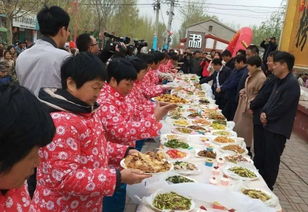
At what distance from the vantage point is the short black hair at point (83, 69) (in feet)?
5.32

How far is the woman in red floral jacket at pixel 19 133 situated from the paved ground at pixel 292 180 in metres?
2.60

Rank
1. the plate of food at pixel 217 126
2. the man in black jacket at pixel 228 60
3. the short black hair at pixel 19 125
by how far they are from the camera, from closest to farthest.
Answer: the short black hair at pixel 19 125 → the plate of food at pixel 217 126 → the man in black jacket at pixel 228 60

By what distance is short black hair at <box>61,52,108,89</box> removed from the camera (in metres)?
1.62

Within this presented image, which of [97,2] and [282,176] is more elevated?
[97,2]

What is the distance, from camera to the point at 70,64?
5.42 feet

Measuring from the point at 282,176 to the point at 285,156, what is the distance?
1.19 meters

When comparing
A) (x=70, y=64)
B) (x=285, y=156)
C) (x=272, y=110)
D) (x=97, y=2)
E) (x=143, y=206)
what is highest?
(x=97, y=2)

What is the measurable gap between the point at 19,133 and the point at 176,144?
8.70 ft

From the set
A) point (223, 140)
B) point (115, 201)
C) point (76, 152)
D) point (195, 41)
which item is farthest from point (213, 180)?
point (195, 41)

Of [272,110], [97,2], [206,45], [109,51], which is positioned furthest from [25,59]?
[206,45]

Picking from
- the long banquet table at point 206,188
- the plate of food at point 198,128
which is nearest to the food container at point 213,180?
the long banquet table at point 206,188

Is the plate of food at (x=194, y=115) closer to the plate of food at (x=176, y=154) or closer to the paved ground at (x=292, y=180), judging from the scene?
the paved ground at (x=292, y=180)

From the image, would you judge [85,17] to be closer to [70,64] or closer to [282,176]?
[282,176]

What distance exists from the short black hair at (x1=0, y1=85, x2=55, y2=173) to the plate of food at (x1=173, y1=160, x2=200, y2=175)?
1.87m
